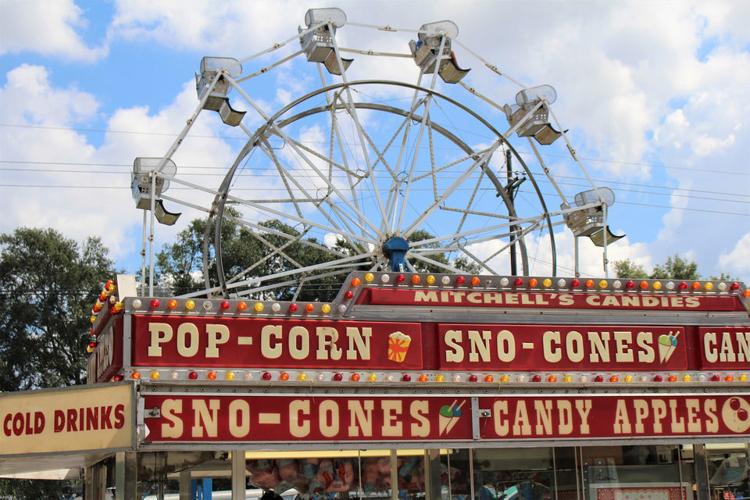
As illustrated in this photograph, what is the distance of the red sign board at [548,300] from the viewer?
49.5 ft

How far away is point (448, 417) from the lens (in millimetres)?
14852

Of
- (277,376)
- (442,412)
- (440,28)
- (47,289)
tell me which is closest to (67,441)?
(277,376)

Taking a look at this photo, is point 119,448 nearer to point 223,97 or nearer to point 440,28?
point 223,97

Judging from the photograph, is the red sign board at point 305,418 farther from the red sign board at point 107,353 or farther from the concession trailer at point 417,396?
the red sign board at point 107,353

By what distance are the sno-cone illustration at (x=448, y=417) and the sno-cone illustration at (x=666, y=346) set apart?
3526 mm

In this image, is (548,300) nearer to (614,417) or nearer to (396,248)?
(614,417)

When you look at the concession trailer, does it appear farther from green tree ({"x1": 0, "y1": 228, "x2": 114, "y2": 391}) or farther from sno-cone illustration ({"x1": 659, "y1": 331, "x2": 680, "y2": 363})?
green tree ({"x1": 0, "y1": 228, "x2": 114, "y2": 391})

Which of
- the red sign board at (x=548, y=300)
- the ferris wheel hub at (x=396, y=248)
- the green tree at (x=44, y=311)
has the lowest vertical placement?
the red sign board at (x=548, y=300)

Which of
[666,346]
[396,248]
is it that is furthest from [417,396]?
[396,248]

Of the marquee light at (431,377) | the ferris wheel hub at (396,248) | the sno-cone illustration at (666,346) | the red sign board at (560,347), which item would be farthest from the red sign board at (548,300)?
the ferris wheel hub at (396,248)

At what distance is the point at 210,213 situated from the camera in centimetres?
2319

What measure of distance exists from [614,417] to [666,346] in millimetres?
1504

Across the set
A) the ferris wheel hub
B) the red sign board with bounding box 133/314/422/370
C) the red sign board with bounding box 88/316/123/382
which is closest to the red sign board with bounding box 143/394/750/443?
the red sign board with bounding box 133/314/422/370

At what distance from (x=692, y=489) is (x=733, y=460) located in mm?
995
